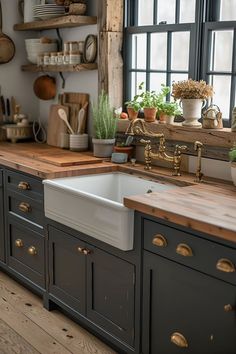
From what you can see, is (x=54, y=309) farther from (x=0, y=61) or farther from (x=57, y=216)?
(x=0, y=61)

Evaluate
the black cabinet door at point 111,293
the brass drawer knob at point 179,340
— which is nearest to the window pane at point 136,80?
the black cabinet door at point 111,293

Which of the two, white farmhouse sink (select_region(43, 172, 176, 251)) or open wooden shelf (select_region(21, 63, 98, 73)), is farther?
open wooden shelf (select_region(21, 63, 98, 73))

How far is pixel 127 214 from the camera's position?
2564 mm

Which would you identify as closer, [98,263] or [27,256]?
[98,263]

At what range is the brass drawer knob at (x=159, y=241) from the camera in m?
2.41

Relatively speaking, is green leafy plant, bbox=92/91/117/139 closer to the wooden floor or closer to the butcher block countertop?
the butcher block countertop

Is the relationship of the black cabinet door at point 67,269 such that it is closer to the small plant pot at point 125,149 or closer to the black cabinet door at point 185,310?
the black cabinet door at point 185,310

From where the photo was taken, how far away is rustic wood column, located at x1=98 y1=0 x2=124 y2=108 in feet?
12.3

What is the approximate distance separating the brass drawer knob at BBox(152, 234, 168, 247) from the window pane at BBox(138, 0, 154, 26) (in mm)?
1808

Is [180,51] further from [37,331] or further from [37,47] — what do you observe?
[37,331]

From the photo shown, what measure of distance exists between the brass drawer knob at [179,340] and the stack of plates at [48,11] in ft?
8.67

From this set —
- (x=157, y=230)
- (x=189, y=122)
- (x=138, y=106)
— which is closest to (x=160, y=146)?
(x=189, y=122)

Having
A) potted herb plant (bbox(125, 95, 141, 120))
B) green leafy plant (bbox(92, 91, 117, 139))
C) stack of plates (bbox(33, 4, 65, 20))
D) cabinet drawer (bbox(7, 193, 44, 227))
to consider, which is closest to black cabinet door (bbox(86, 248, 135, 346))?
cabinet drawer (bbox(7, 193, 44, 227))

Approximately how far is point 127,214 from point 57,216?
66cm
